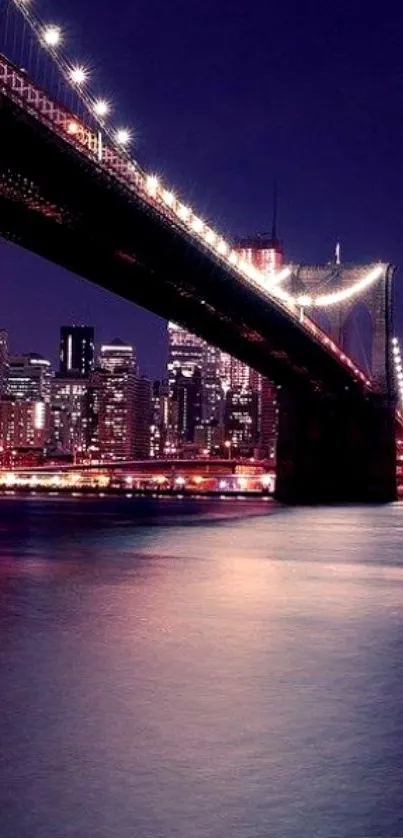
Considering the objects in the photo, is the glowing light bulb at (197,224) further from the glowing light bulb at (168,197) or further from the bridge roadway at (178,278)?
the glowing light bulb at (168,197)

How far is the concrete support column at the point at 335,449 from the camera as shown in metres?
68.4

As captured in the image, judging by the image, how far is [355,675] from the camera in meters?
8.33

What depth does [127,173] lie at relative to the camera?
116 feet

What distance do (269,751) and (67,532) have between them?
83.4 feet

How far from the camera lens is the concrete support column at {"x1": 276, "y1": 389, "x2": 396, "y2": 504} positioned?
68.4 m

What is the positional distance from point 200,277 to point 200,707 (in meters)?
37.3

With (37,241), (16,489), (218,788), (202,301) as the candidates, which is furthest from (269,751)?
(16,489)

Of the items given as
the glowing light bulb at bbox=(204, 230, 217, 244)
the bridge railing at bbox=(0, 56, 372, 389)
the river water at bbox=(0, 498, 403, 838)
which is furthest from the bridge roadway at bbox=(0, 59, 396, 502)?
the river water at bbox=(0, 498, 403, 838)

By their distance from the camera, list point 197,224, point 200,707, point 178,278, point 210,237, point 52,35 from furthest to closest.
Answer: point 178,278 → point 210,237 → point 197,224 → point 52,35 → point 200,707

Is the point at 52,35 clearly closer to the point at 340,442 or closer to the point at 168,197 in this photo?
the point at 168,197

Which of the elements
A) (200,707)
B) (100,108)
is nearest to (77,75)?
(100,108)

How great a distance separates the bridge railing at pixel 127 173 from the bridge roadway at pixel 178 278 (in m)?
0.06

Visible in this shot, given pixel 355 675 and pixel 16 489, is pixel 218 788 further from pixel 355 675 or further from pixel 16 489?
pixel 16 489

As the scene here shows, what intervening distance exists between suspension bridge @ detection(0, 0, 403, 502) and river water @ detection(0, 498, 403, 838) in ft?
51.8
